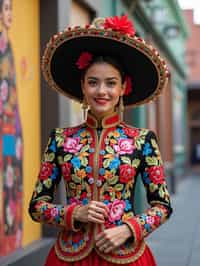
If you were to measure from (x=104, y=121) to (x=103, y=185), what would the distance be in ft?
1.01

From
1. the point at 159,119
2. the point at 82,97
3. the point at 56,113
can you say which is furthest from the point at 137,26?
the point at 82,97

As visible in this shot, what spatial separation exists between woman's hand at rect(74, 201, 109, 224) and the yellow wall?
3439 mm

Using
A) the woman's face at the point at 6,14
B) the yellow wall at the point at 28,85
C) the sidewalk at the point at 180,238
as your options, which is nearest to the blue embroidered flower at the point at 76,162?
the woman's face at the point at 6,14

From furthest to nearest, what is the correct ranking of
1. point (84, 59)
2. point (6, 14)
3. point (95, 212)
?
1. point (6, 14)
2. point (84, 59)
3. point (95, 212)

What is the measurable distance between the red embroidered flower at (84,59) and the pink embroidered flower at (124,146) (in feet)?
1.30

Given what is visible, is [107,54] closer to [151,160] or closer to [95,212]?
[151,160]

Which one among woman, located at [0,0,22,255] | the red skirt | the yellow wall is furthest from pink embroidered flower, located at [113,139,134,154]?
the yellow wall

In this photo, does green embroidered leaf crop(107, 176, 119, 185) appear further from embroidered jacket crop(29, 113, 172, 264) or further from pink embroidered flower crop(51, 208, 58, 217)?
pink embroidered flower crop(51, 208, 58, 217)

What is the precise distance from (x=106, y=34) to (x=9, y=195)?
10.2 ft

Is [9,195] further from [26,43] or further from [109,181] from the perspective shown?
[109,181]

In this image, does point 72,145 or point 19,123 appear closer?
point 72,145

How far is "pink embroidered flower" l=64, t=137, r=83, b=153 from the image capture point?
261cm

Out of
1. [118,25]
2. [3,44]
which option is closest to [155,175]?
[118,25]

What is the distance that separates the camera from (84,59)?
8.89ft
